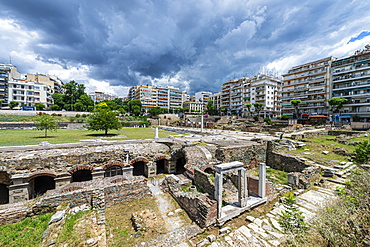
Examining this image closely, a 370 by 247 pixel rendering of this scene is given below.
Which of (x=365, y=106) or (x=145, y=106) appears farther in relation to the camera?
(x=145, y=106)

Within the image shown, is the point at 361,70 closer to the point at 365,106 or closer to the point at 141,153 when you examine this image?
the point at 365,106

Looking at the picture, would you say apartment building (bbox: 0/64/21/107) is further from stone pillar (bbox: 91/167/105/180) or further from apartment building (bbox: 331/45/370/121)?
apartment building (bbox: 331/45/370/121)

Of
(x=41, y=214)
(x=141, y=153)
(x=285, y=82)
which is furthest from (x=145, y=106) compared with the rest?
(x=41, y=214)

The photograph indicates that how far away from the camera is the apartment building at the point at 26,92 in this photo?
58.9 m

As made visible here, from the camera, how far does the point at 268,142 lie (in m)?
18.5

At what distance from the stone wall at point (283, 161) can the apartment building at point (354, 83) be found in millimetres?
48363

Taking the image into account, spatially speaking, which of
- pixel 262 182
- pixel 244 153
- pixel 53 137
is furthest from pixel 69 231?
pixel 53 137

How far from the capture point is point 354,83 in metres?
46.6

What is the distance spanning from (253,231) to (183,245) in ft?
9.24

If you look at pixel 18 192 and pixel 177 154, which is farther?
pixel 177 154

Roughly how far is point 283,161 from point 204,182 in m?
10.2

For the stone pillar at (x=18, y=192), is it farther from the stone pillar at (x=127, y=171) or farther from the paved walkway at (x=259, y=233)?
the paved walkway at (x=259, y=233)

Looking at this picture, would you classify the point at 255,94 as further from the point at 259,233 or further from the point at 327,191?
the point at 259,233

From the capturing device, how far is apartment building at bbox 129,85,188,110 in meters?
92.8
